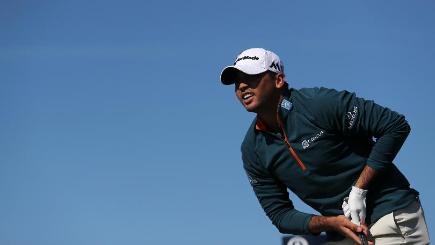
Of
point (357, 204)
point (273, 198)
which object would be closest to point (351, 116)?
point (357, 204)

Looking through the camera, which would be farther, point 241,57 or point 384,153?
point 241,57

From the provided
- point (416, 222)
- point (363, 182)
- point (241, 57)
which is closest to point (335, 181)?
point (363, 182)

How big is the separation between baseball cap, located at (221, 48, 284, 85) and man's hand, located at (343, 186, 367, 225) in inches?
51.9

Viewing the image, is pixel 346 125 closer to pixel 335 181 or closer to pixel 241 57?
pixel 335 181

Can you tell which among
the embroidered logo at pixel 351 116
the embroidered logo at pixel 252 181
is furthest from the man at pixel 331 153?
the embroidered logo at pixel 252 181

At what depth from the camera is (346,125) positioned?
24.7ft

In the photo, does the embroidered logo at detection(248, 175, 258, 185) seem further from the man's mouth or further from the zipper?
the man's mouth

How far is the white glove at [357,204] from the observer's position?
7.37 metres

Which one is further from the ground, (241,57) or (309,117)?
(241,57)

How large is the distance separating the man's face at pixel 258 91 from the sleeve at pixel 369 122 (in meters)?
0.49

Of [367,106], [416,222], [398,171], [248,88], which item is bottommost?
[416,222]

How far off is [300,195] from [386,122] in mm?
1025

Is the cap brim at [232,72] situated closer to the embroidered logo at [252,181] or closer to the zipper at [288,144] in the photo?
the zipper at [288,144]

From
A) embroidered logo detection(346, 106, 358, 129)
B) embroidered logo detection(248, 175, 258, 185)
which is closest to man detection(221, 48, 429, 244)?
embroidered logo detection(346, 106, 358, 129)
